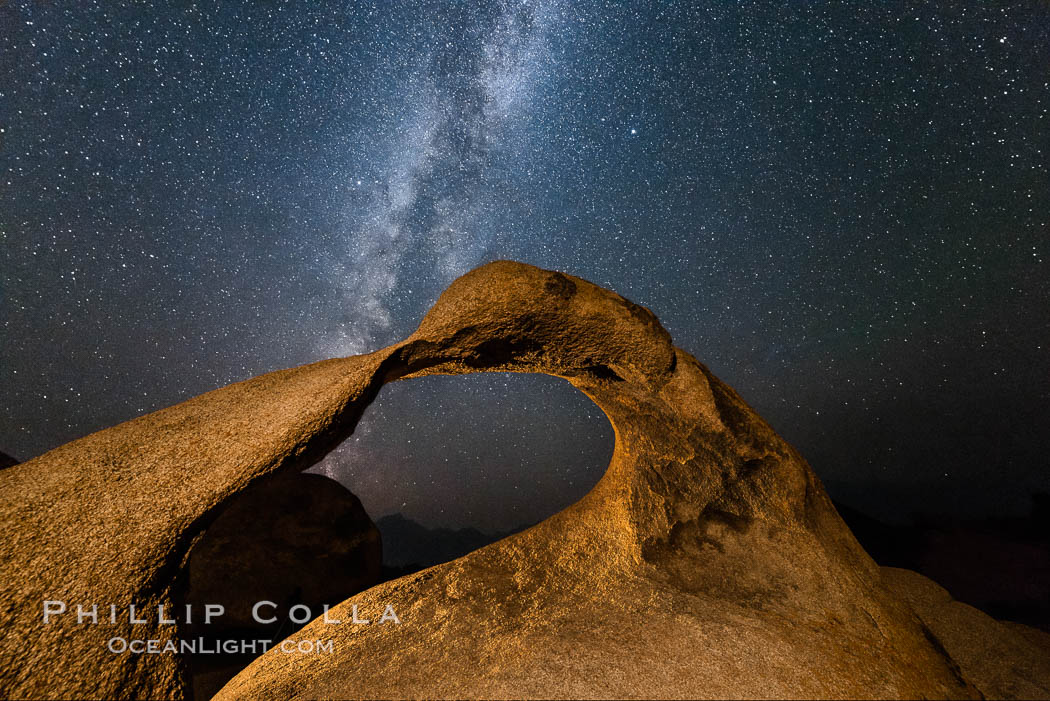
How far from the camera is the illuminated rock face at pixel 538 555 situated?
1467mm

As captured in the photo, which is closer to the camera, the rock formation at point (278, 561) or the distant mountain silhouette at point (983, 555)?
the rock formation at point (278, 561)

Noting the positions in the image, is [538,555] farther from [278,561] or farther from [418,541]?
[418,541]

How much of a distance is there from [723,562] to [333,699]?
2.35 metres

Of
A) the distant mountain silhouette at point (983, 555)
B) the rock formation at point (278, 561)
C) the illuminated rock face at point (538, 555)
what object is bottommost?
the distant mountain silhouette at point (983, 555)

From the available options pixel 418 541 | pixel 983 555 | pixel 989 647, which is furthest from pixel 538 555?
pixel 418 541

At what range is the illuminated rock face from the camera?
4.81 ft

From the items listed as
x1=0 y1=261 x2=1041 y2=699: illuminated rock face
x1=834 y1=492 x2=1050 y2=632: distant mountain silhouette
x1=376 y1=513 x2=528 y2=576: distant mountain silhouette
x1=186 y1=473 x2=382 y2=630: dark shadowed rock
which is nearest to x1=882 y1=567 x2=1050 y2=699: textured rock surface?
x1=0 y1=261 x2=1041 y2=699: illuminated rock face

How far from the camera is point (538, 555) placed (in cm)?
308

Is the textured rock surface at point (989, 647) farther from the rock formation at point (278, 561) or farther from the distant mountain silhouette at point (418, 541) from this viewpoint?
the distant mountain silhouette at point (418, 541)

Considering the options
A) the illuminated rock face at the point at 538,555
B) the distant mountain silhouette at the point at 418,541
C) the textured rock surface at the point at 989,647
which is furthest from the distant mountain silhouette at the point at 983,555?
the distant mountain silhouette at the point at 418,541

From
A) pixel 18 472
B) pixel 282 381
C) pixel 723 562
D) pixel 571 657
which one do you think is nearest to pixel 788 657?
pixel 723 562

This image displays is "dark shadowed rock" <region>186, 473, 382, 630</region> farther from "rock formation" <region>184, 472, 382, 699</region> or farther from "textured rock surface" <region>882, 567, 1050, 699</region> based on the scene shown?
"textured rock surface" <region>882, 567, 1050, 699</region>

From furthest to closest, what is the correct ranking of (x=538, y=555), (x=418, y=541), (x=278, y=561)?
1. (x=418, y=541)
2. (x=278, y=561)
3. (x=538, y=555)

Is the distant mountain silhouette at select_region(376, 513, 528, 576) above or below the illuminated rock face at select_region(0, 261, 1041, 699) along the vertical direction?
above
